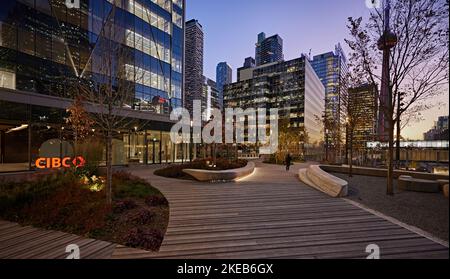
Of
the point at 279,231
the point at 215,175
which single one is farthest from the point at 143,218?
the point at 215,175

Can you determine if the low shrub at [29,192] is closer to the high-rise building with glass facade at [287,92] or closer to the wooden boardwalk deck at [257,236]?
the wooden boardwalk deck at [257,236]

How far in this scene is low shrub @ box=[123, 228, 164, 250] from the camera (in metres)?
4.53

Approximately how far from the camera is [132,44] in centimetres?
2802

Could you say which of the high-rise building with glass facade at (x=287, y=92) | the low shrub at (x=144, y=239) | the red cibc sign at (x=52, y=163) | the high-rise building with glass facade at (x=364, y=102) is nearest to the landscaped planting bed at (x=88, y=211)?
the low shrub at (x=144, y=239)

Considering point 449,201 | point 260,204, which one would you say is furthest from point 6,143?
point 449,201

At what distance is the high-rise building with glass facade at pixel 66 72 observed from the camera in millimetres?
17641

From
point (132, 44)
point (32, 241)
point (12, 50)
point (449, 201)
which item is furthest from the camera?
point (132, 44)

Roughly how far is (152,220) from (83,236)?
1666 millimetres

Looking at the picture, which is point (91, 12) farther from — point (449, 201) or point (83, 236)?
point (449, 201)

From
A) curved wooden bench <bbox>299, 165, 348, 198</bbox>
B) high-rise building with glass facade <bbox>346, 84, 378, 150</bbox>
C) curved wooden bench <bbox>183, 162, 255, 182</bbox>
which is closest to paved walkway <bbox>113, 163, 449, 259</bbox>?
curved wooden bench <bbox>299, 165, 348, 198</bbox>

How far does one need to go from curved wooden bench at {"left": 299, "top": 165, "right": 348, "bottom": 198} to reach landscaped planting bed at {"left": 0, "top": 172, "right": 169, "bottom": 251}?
22.9ft

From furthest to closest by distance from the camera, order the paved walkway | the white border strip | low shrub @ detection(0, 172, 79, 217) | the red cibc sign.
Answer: the red cibc sign → low shrub @ detection(0, 172, 79, 217) → the white border strip → the paved walkway

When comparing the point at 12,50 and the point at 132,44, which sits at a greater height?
the point at 132,44

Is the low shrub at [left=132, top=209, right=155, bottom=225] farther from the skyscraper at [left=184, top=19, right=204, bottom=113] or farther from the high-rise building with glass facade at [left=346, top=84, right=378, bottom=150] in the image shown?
the skyscraper at [left=184, top=19, right=204, bottom=113]
